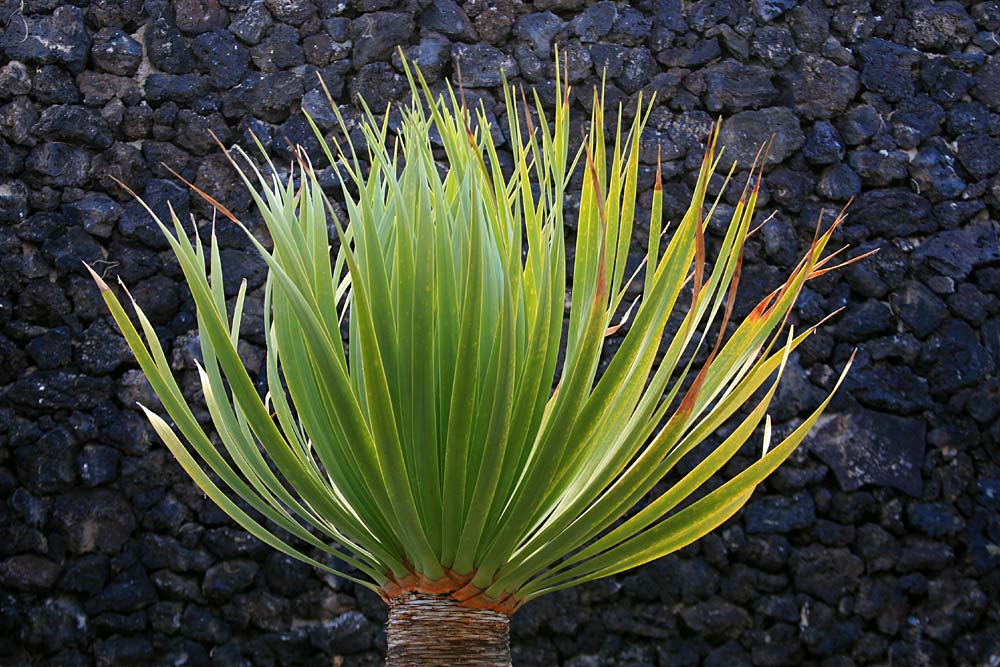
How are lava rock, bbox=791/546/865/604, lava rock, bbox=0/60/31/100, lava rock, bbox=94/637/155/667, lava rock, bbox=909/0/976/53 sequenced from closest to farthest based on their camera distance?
1. lava rock, bbox=94/637/155/667
2. lava rock, bbox=791/546/865/604
3. lava rock, bbox=0/60/31/100
4. lava rock, bbox=909/0/976/53

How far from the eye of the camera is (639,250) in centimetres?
270

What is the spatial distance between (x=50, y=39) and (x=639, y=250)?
173 centimetres

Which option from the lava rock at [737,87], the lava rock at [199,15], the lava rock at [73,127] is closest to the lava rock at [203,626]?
the lava rock at [73,127]

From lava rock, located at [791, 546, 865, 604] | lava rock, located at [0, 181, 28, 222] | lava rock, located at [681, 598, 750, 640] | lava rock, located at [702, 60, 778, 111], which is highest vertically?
lava rock, located at [702, 60, 778, 111]

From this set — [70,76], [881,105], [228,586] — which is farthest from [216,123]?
[881,105]

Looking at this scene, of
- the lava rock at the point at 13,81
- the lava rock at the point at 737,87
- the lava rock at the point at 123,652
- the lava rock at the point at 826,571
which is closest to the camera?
the lava rock at the point at 123,652

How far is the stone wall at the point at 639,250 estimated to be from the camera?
2398 mm

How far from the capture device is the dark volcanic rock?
8.35 feet

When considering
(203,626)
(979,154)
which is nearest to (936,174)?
(979,154)

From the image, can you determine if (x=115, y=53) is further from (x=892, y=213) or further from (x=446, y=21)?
(x=892, y=213)

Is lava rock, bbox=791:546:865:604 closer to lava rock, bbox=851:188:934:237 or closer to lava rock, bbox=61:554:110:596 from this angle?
lava rock, bbox=851:188:934:237

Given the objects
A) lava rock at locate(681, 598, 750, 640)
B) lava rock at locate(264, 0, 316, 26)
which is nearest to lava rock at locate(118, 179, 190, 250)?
lava rock at locate(264, 0, 316, 26)

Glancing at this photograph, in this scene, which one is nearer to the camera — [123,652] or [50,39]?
[123,652]

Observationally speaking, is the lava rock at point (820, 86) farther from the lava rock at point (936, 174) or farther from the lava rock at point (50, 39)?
the lava rock at point (50, 39)
